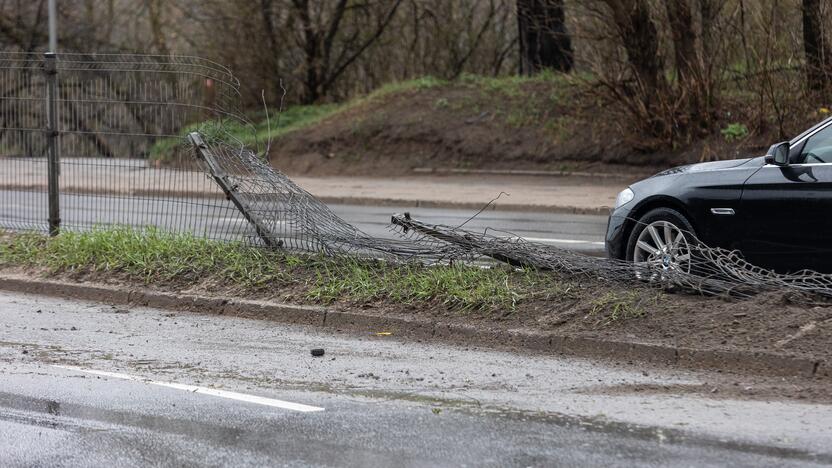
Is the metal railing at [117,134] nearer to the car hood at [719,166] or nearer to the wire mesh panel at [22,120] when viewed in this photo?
the wire mesh panel at [22,120]

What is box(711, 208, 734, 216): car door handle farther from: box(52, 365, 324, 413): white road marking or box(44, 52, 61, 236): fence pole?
box(44, 52, 61, 236): fence pole

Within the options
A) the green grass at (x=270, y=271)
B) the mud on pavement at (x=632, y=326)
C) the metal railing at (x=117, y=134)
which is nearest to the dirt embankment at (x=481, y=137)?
the metal railing at (x=117, y=134)

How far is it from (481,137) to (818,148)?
15.4m

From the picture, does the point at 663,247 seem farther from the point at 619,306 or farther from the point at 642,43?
the point at 642,43

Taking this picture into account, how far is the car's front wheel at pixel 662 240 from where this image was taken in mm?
8414

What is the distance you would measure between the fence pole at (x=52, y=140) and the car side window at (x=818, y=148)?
704 centimetres

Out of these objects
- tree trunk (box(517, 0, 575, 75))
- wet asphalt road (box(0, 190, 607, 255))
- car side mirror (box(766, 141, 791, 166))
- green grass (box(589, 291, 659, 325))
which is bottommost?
green grass (box(589, 291, 659, 325))

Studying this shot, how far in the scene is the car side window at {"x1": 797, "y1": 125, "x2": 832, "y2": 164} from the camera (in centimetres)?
807

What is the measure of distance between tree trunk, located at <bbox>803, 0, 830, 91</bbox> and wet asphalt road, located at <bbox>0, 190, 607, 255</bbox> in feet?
16.6

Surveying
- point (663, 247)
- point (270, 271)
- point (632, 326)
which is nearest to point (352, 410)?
point (632, 326)

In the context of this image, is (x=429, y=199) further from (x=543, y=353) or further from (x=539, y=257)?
(x=543, y=353)

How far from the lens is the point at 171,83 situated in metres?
10.3

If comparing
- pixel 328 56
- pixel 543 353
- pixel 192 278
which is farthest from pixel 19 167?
pixel 328 56

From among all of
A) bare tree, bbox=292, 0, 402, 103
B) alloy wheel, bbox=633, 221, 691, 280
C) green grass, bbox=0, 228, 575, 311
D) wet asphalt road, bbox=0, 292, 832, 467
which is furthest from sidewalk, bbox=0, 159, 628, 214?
bare tree, bbox=292, 0, 402, 103
